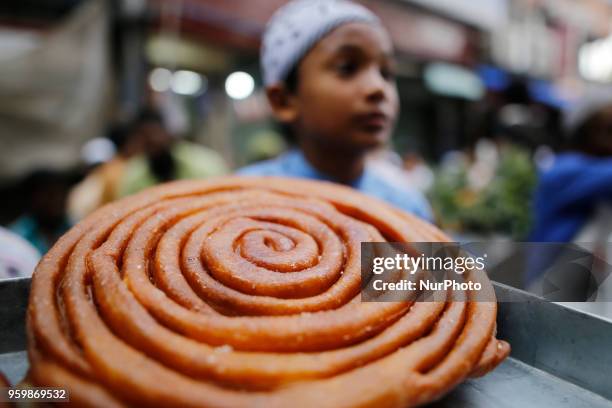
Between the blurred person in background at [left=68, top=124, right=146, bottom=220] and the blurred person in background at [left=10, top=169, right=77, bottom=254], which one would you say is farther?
the blurred person in background at [left=68, top=124, right=146, bottom=220]

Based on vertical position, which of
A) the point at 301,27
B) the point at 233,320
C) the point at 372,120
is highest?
the point at 301,27

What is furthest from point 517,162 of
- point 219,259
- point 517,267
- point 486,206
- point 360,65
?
point 219,259

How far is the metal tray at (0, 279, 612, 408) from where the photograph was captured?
89 centimetres

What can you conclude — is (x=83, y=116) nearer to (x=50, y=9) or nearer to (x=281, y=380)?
(x=50, y=9)

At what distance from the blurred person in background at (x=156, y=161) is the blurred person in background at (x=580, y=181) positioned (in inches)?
98.9

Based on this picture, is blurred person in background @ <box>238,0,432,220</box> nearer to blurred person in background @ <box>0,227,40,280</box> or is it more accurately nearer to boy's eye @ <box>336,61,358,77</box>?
boy's eye @ <box>336,61,358,77</box>

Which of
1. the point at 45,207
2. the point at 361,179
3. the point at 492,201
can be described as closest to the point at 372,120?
the point at 361,179

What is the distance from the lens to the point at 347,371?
751 millimetres

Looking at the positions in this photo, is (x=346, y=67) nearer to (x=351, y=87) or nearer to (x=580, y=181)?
(x=351, y=87)

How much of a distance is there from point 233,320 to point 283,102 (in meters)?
1.41

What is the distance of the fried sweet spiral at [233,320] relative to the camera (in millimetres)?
711

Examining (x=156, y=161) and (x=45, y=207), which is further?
(x=156, y=161)

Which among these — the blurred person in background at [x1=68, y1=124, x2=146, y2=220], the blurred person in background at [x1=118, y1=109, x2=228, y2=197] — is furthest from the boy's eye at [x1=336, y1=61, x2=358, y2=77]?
the blurred person in background at [x1=68, y1=124, x2=146, y2=220]

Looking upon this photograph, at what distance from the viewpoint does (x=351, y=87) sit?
1717mm
